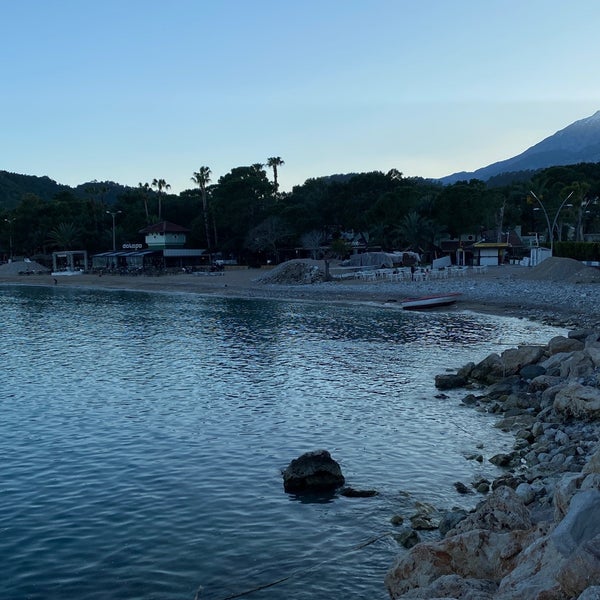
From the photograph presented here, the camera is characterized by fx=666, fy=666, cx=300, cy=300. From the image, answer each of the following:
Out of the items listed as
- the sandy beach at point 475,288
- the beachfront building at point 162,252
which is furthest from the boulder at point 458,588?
the beachfront building at point 162,252

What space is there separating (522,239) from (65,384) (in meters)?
89.1

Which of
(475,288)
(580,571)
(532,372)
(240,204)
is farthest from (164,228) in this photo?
(580,571)

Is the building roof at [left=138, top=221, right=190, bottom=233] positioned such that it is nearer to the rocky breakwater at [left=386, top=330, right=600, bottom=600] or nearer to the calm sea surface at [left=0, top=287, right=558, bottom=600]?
the calm sea surface at [left=0, top=287, right=558, bottom=600]

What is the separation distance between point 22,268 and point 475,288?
91.6m

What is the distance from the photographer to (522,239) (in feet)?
339

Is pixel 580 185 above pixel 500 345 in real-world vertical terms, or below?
above

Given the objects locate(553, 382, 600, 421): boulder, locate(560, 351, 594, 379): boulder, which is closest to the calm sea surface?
locate(553, 382, 600, 421): boulder

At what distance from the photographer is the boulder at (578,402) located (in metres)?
17.6

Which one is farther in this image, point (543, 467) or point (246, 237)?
point (246, 237)

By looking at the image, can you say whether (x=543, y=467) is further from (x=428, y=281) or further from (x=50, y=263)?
(x=50, y=263)

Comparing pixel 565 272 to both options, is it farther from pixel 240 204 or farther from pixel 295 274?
pixel 240 204

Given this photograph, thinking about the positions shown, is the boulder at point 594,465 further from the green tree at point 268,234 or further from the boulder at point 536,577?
the green tree at point 268,234

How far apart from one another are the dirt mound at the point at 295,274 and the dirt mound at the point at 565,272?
24.4m

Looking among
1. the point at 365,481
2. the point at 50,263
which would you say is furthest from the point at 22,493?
the point at 50,263
